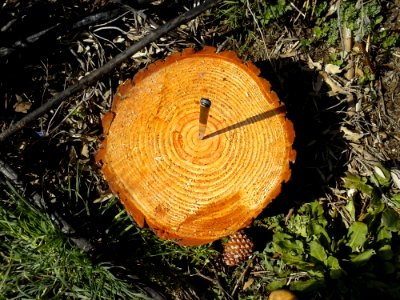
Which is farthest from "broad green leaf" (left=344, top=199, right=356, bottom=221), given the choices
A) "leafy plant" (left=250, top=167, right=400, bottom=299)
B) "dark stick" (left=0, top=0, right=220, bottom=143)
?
"dark stick" (left=0, top=0, right=220, bottom=143)

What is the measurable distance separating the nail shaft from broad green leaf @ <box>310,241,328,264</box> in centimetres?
84

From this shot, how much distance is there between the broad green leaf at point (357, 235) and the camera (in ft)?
8.89

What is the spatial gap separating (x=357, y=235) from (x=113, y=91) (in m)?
1.57

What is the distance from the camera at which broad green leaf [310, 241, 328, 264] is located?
2692 mm

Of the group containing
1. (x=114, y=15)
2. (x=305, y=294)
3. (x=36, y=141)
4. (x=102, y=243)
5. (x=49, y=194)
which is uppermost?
(x=114, y=15)

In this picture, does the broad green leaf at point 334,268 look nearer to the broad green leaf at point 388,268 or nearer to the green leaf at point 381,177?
the broad green leaf at point 388,268

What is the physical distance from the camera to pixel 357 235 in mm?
2727

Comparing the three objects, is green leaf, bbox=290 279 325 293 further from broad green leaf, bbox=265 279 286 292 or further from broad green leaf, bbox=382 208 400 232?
broad green leaf, bbox=382 208 400 232

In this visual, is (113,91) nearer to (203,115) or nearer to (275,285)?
(203,115)

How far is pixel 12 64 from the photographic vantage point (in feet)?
10.0

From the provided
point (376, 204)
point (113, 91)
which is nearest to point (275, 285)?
point (376, 204)

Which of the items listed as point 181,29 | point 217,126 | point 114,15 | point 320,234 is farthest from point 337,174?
point 114,15

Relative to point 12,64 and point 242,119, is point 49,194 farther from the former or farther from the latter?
point 242,119

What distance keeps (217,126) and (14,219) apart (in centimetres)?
124
